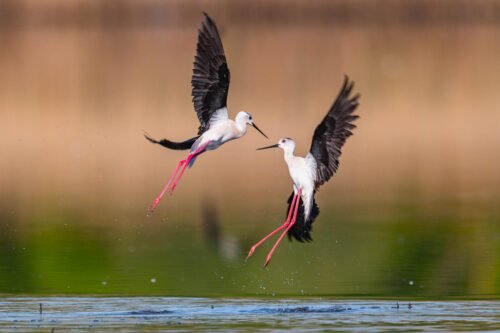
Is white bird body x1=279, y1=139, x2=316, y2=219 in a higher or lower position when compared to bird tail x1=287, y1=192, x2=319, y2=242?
higher

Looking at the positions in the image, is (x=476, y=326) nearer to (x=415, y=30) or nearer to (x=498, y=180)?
(x=498, y=180)

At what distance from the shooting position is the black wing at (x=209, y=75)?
521 inches

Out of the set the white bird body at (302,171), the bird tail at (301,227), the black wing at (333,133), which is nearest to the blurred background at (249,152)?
the bird tail at (301,227)

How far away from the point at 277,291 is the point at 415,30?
38.2 meters

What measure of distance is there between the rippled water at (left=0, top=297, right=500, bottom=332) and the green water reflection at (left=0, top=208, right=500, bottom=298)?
1.91 feet

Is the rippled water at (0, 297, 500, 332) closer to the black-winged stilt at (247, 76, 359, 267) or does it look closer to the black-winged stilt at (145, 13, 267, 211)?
the black-winged stilt at (247, 76, 359, 267)

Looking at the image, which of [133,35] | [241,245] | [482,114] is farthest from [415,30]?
[241,245]

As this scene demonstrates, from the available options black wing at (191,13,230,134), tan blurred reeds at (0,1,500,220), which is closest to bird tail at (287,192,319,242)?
black wing at (191,13,230,134)

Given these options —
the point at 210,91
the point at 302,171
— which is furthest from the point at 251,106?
the point at 302,171

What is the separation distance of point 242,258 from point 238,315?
380 centimetres

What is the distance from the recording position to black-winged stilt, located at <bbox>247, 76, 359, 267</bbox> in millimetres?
12258

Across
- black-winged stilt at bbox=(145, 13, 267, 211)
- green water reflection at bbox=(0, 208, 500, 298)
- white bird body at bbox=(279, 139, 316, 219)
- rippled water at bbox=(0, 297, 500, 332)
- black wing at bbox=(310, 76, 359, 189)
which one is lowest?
rippled water at bbox=(0, 297, 500, 332)

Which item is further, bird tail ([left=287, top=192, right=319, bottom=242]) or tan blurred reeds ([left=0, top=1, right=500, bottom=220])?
tan blurred reeds ([left=0, top=1, right=500, bottom=220])

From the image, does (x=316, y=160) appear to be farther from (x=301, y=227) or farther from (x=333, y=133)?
(x=301, y=227)
